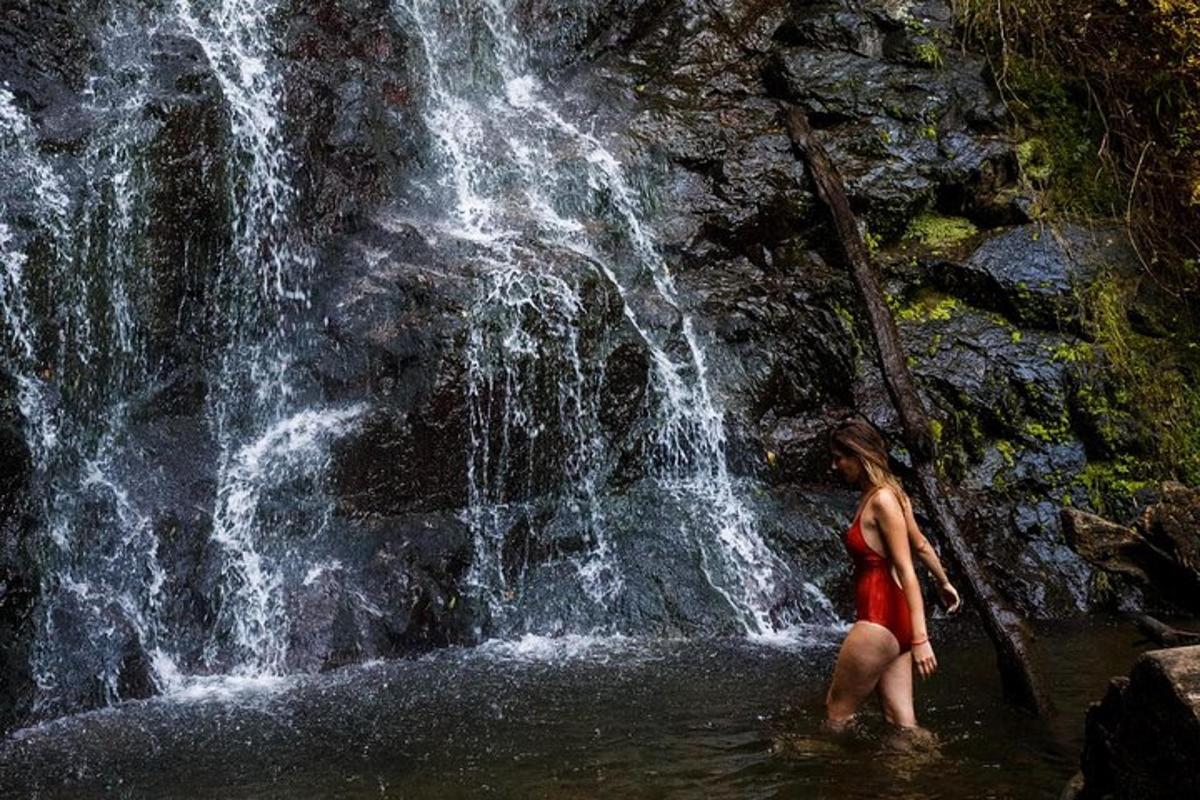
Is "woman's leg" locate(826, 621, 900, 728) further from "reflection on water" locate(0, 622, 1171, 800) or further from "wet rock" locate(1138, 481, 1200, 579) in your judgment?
"wet rock" locate(1138, 481, 1200, 579)

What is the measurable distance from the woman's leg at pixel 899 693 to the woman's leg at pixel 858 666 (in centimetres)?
7

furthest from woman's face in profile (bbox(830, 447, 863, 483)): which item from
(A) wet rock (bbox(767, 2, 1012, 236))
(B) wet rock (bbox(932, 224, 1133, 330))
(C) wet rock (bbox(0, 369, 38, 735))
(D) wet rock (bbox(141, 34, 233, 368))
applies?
(A) wet rock (bbox(767, 2, 1012, 236))

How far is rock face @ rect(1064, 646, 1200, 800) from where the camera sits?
3.52 meters

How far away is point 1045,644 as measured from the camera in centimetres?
813

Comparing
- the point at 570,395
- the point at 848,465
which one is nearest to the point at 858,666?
the point at 848,465

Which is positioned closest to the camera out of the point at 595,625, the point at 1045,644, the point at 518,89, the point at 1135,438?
the point at 1045,644

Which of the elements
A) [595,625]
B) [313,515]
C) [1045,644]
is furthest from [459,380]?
[1045,644]

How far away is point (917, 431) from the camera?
8.36m

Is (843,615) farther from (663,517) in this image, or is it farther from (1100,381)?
(1100,381)

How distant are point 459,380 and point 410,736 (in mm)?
3825

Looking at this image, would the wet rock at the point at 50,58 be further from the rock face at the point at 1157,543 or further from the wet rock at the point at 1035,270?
the rock face at the point at 1157,543

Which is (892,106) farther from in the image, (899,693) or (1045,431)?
(899,693)

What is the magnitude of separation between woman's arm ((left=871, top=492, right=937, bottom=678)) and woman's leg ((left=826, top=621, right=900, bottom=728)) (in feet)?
0.43

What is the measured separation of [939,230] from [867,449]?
21.9 feet
